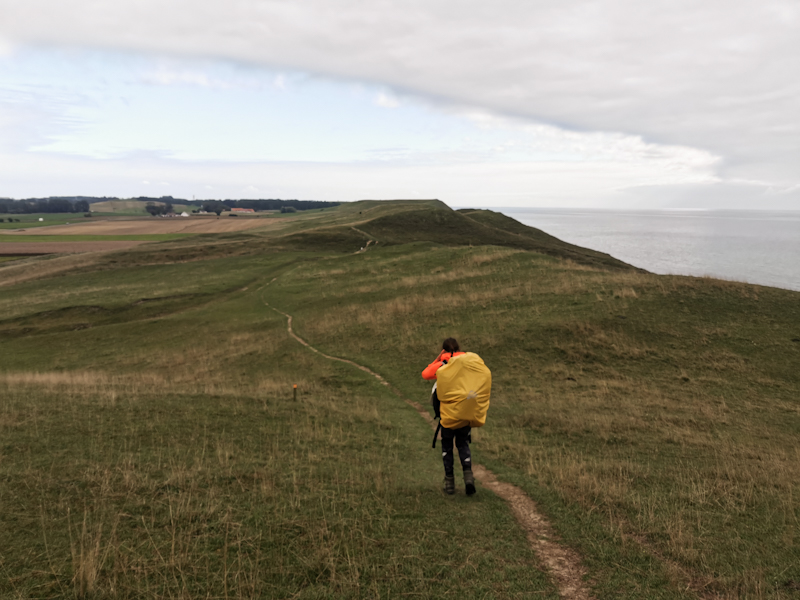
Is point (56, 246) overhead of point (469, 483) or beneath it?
overhead

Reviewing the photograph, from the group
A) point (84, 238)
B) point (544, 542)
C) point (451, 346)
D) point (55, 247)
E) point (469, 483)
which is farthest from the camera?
point (84, 238)

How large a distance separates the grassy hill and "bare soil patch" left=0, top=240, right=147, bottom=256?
65.2m

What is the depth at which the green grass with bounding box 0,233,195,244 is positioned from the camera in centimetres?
10894

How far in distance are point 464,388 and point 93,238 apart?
5278 inches

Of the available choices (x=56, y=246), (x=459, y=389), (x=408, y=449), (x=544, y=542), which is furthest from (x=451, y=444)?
(x=56, y=246)

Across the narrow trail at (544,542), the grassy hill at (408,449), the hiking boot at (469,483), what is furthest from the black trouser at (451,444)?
the narrow trail at (544,542)

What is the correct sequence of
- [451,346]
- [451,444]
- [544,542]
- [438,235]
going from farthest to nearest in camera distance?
1. [438,235]
2. [451,444]
3. [451,346]
4. [544,542]

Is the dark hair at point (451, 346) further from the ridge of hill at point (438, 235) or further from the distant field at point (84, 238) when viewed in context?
the distant field at point (84, 238)

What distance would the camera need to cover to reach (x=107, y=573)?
18.6 feet

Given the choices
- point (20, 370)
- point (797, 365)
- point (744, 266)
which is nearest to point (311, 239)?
point (20, 370)

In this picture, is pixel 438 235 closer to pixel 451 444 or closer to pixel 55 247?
pixel 451 444

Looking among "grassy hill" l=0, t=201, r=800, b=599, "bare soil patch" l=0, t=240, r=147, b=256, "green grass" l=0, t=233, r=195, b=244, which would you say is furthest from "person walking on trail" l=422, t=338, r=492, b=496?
"green grass" l=0, t=233, r=195, b=244

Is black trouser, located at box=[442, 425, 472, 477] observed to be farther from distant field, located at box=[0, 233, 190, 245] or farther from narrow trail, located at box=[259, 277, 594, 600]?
distant field, located at box=[0, 233, 190, 245]

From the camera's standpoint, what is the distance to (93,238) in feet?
377
